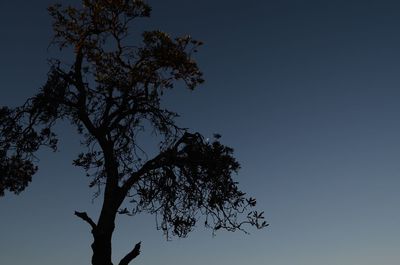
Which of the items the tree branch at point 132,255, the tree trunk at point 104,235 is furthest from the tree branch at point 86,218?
the tree branch at point 132,255

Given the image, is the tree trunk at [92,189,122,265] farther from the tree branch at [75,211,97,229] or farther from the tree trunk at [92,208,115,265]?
the tree branch at [75,211,97,229]

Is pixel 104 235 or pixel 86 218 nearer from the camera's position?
pixel 86 218

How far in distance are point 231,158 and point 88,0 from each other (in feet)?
25.4

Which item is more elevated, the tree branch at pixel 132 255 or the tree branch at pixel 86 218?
the tree branch at pixel 86 218

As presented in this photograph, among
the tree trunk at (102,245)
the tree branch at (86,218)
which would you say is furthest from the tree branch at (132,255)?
the tree branch at (86,218)

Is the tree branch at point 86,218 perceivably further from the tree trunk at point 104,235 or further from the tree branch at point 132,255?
the tree branch at point 132,255

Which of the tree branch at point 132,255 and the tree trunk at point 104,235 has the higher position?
the tree trunk at point 104,235

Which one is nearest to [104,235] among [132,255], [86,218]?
[86,218]

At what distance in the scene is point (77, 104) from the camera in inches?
741

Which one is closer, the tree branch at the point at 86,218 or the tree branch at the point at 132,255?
the tree branch at the point at 86,218

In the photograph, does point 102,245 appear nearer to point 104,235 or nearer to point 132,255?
point 104,235

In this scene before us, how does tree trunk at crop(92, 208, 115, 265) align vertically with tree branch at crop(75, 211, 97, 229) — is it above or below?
below

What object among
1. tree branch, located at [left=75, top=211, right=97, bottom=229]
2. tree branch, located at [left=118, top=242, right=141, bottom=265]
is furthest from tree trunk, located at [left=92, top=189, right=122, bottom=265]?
tree branch, located at [left=118, top=242, right=141, bottom=265]

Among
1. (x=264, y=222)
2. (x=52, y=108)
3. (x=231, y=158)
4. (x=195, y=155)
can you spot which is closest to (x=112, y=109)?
(x=52, y=108)
